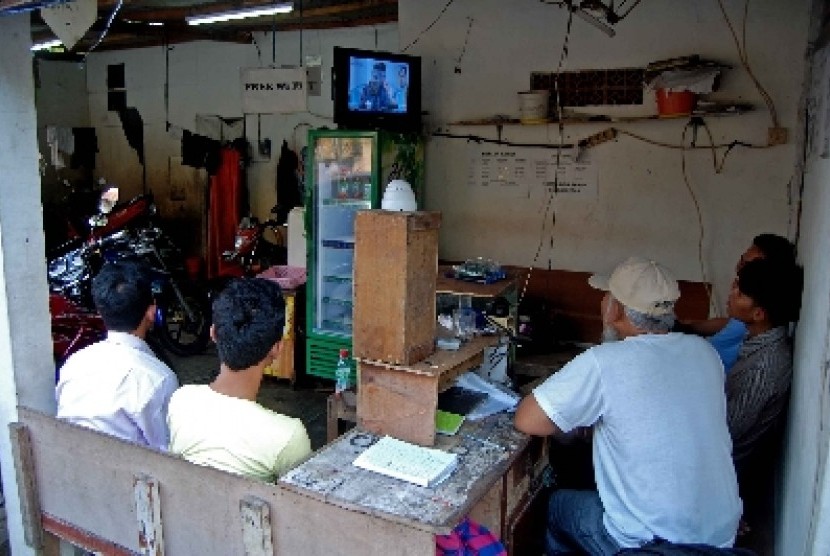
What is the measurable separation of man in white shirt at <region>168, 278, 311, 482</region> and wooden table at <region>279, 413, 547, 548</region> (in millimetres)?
109

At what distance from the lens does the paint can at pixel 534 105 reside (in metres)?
5.52

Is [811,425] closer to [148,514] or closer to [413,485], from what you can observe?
[413,485]

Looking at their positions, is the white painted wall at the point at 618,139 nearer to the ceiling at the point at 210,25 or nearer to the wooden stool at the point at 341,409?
the ceiling at the point at 210,25

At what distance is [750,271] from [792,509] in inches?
48.6

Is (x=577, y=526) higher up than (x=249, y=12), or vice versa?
(x=249, y=12)

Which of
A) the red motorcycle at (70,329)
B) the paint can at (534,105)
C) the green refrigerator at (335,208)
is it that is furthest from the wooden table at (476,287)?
the red motorcycle at (70,329)

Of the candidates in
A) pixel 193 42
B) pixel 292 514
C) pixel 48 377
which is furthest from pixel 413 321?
pixel 193 42

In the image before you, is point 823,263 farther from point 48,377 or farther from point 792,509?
point 48,377

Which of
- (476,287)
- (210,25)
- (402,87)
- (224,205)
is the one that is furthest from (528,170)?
(224,205)

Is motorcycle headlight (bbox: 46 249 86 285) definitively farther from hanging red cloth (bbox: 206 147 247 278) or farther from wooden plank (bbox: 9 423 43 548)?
wooden plank (bbox: 9 423 43 548)

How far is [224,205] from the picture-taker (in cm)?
882

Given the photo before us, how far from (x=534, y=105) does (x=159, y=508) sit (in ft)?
14.6

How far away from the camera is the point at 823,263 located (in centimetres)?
200

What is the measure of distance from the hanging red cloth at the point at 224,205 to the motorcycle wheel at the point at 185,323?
2.03 meters
